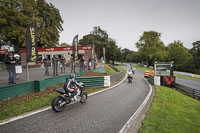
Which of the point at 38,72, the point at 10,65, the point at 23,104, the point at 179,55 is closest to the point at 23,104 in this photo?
the point at 23,104

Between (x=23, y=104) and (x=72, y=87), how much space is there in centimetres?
231

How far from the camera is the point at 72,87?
16.1 ft

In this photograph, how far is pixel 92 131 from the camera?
3098 mm

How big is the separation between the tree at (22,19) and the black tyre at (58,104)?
71.9 feet

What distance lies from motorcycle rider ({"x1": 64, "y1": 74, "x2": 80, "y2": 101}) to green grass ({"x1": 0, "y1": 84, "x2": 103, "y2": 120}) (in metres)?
1.35

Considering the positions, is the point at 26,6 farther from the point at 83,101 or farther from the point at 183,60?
the point at 183,60

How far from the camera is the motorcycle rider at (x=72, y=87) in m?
4.58

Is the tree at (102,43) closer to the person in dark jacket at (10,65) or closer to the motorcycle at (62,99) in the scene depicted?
the person in dark jacket at (10,65)

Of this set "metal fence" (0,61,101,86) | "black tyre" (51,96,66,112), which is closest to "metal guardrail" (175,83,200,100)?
"metal fence" (0,61,101,86)

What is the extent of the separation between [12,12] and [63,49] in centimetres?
1121

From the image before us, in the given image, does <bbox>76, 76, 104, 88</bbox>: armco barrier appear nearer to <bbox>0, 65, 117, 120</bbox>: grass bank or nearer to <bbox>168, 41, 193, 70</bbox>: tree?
<bbox>0, 65, 117, 120</bbox>: grass bank

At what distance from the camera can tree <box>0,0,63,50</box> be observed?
1968cm

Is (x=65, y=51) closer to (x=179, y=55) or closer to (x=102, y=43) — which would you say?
(x=102, y=43)

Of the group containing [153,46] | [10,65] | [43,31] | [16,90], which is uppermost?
[43,31]
